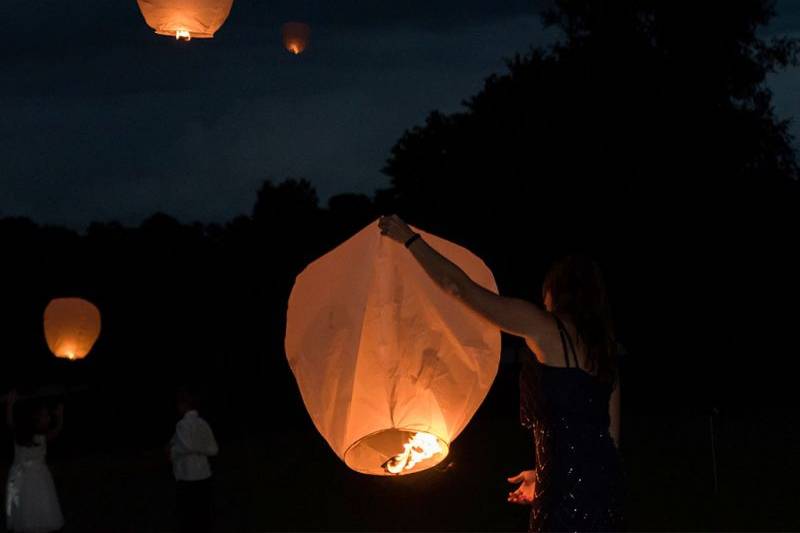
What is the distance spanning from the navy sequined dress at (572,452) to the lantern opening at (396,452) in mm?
504

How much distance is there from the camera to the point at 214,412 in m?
23.5

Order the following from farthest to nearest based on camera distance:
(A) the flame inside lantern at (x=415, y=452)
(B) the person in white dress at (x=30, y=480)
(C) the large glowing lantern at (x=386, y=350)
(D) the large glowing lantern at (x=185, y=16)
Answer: (B) the person in white dress at (x=30, y=480)
(D) the large glowing lantern at (x=185, y=16)
(A) the flame inside lantern at (x=415, y=452)
(C) the large glowing lantern at (x=386, y=350)

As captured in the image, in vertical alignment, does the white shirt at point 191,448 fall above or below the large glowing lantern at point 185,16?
below

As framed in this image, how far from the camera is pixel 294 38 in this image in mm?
16156

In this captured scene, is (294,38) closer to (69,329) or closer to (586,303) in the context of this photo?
(69,329)

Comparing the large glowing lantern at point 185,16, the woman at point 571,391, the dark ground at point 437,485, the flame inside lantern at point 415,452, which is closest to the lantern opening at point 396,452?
the flame inside lantern at point 415,452

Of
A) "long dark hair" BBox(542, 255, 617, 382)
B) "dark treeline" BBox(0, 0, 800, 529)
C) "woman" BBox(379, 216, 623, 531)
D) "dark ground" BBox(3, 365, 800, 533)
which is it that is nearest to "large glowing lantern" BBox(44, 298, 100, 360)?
"dark ground" BBox(3, 365, 800, 533)

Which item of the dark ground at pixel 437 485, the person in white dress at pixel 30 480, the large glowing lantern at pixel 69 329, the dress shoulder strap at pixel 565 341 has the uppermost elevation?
the large glowing lantern at pixel 69 329

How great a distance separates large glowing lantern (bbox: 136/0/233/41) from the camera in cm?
602

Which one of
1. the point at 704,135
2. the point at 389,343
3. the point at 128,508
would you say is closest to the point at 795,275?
the point at 704,135

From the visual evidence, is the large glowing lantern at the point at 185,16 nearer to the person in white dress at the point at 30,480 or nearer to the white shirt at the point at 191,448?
the white shirt at the point at 191,448

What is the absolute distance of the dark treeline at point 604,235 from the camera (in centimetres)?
2800

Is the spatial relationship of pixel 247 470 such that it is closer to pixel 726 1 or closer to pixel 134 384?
pixel 134 384

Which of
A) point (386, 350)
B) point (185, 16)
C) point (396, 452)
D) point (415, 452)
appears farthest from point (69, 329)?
point (386, 350)
